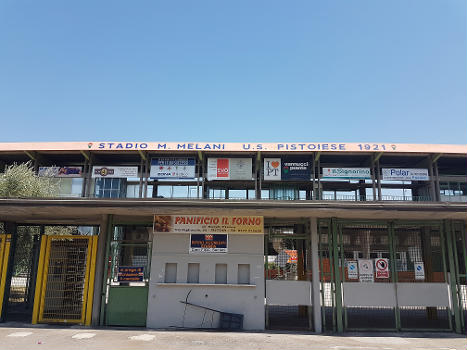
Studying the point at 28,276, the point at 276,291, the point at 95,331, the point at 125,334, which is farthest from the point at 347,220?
the point at 28,276

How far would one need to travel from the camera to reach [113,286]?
Answer: 10797mm

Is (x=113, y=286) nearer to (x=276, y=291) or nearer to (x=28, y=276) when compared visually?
(x=276, y=291)

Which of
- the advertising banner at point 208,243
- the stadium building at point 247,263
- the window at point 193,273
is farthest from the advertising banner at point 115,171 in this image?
the window at point 193,273

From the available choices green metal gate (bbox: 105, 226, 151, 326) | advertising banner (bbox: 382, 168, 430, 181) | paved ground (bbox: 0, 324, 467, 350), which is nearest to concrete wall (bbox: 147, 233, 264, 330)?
green metal gate (bbox: 105, 226, 151, 326)

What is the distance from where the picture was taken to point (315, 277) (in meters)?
10.5

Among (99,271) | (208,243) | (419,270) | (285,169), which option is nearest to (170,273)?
(208,243)

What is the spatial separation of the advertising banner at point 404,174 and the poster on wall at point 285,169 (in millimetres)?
6540

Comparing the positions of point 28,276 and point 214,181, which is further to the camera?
point 214,181

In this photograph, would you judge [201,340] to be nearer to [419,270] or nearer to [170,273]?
[170,273]

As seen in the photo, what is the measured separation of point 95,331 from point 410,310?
964cm

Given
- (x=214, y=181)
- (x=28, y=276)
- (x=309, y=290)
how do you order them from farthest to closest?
(x=214, y=181) → (x=28, y=276) → (x=309, y=290)

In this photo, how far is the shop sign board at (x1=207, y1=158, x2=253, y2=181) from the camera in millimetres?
27312

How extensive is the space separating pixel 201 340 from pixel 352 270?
16.7ft

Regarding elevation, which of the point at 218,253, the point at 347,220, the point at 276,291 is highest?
the point at 347,220
